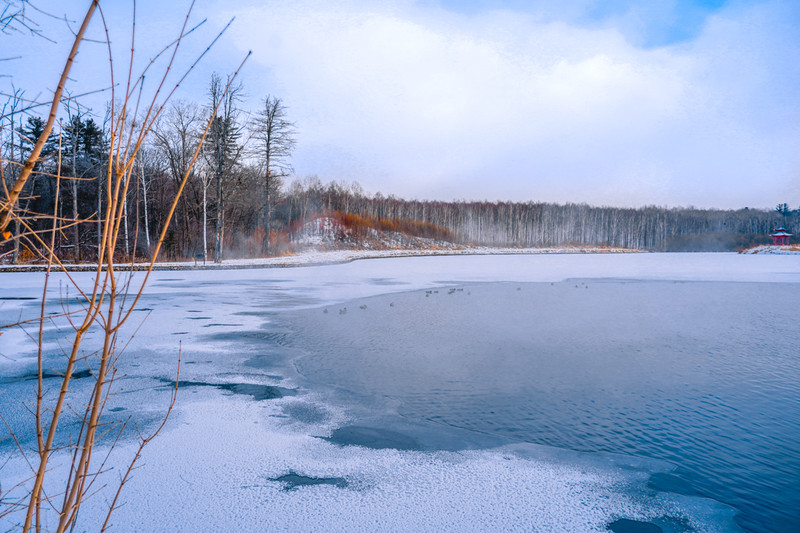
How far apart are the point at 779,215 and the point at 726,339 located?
14532cm

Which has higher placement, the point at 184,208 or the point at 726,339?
the point at 184,208

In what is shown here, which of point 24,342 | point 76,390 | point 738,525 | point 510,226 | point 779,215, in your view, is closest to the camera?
point 738,525

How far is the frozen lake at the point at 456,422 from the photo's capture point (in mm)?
3533

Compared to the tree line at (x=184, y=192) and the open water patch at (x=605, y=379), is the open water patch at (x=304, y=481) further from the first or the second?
the tree line at (x=184, y=192)

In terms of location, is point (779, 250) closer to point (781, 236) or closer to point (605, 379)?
point (781, 236)

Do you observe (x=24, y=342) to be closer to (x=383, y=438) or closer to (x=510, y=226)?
(x=383, y=438)

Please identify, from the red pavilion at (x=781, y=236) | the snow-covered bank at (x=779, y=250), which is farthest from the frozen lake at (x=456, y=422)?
the red pavilion at (x=781, y=236)

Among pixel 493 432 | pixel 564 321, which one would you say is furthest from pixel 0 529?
pixel 564 321

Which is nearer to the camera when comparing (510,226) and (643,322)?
(643,322)

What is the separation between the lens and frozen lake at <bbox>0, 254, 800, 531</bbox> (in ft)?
11.6

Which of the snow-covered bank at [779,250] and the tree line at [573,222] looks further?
the tree line at [573,222]

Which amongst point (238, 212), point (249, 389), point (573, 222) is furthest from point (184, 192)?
point (573, 222)

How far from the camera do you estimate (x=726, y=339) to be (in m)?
9.28

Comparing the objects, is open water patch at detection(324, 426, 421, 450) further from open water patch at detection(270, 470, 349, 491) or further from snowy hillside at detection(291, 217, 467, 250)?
snowy hillside at detection(291, 217, 467, 250)
